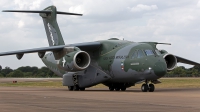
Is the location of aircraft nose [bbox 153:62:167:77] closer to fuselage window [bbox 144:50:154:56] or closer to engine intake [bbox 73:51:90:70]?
fuselage window [bbox 144:50:154:56]

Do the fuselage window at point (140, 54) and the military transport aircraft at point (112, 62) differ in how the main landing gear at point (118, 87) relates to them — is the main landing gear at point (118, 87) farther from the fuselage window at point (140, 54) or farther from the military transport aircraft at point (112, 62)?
the fuselage window at point (140, 54)

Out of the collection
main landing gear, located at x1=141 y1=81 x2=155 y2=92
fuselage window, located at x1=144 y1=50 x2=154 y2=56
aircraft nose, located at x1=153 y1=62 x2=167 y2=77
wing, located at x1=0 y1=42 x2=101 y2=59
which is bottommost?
main landing gear, located at x1=141 y1=81 x2=155 y2=92

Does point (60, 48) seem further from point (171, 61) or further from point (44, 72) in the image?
point (44, 72)

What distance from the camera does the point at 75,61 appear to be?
2527 cm

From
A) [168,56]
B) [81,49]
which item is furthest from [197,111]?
[81,49]

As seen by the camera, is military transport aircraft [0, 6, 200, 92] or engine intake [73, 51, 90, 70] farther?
engine intake [73, 51, 90, 70]

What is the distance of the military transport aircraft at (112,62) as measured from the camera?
24.3 meters

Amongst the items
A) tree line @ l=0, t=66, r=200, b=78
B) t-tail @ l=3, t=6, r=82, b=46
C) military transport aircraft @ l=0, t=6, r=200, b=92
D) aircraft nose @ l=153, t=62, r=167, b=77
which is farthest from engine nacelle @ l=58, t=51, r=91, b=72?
tree line @ l=0, t=66, r=200, b=78

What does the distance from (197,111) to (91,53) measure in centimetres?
1745

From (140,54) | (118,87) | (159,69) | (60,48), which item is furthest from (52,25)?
(159,69)

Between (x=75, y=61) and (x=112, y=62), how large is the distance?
2.74m

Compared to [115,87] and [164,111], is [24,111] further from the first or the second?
[115,87]

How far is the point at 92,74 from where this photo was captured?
27641 millimetres

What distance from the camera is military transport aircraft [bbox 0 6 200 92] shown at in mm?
24281
